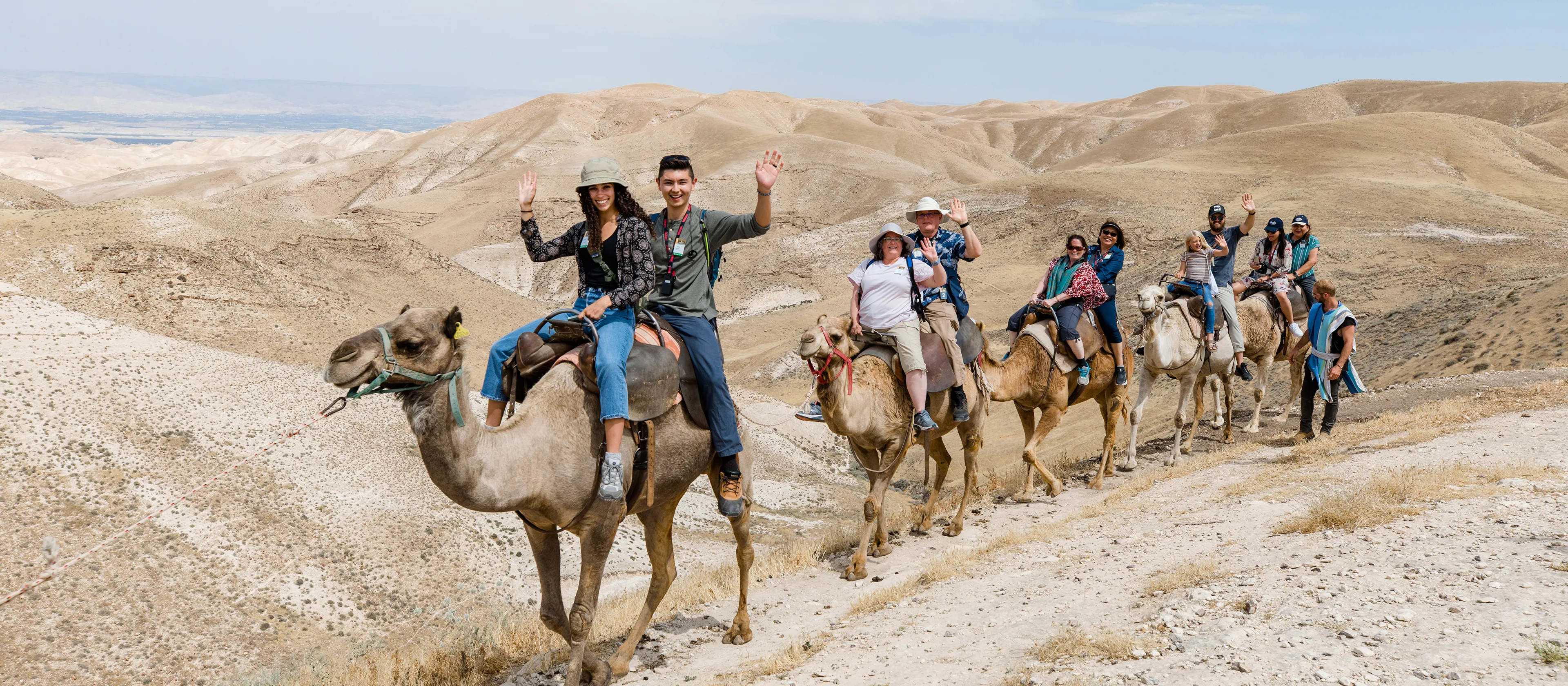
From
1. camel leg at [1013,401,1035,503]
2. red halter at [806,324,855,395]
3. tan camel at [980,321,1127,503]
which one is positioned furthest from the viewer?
camel leg at [1013,401,1035,503]

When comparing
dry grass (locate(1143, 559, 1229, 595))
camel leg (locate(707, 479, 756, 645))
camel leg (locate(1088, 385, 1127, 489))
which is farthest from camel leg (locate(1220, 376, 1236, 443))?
camel leg (locate(707, 479, 756, 645))

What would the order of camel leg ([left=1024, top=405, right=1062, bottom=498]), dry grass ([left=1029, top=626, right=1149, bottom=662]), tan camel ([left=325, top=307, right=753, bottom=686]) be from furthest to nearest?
camel leg ([left=1024, top=405, right=1062, bottom=498]) → dry grass ([left=1029, top=626, right=1149, bottom=662]) → tan camel ([left=325, top=307, right=753, bottom=686])

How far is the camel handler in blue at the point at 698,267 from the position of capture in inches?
250

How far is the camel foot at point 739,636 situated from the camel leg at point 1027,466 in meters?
5.35

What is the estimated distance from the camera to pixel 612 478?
18.2 feet

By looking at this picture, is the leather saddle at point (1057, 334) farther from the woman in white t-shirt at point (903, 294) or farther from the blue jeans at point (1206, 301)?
the woman in white t-shirt at point (903, 294)

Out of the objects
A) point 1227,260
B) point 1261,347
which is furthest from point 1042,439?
point 1261,347

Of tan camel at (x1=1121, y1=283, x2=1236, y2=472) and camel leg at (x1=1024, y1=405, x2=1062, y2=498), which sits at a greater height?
tan camel at (x1=1121, y1=283, x2=1236, y2=472)

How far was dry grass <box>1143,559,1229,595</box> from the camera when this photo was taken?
260 inches

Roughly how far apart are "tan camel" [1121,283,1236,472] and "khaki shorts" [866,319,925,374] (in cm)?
454

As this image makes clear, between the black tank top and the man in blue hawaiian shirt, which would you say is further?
the man in blue hawaiian shirt

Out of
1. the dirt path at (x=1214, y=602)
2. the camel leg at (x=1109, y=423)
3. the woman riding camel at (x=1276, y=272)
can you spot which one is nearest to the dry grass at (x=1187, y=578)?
the dirt path at (x=1214, y=602)

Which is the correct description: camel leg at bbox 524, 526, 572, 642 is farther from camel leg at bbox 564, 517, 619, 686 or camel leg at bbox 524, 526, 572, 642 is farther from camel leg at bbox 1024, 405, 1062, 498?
camel leg at bbox 1024, 405, 1062, 498

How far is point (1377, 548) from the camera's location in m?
6.49
